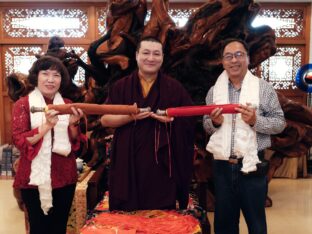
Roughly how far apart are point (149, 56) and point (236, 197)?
89 centimetres

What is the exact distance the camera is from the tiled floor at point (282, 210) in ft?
10.5

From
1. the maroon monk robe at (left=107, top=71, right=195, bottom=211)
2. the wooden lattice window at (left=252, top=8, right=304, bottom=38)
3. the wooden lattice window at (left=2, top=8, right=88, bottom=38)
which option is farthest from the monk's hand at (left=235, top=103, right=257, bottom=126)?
the wooden lattice window at (left=2, top=8, right=88, bottom=38)

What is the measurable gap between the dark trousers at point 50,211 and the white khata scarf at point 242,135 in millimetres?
836

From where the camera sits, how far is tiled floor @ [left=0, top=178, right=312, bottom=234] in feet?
10.5

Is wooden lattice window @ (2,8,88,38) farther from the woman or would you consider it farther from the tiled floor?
the woman

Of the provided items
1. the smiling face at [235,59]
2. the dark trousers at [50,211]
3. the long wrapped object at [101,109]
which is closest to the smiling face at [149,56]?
the long wrapped object at [101,109]

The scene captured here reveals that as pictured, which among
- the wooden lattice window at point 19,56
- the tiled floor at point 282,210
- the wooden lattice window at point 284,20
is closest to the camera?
the tiled floor at point 282,210

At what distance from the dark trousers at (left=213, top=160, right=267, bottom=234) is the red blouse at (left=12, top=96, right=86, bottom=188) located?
0.81 m

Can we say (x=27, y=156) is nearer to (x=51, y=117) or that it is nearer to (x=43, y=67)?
(x=51, y=117)

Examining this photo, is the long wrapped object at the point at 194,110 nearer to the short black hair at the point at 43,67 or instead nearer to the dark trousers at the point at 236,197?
the dark trousers at the point at 236,197

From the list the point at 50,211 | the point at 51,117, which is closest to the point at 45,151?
the point at 51,117

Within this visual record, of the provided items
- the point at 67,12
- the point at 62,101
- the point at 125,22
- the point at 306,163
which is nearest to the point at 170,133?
the point at 62,101

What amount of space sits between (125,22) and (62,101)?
1737 millimetres

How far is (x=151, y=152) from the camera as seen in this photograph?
1.96 m
